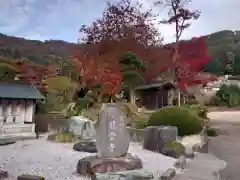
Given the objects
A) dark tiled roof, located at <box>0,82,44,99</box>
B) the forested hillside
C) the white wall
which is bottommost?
the white wall

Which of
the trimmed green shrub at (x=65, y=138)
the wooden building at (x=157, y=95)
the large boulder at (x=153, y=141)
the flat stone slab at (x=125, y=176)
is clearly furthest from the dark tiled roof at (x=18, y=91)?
the wooden building at (x=157, y=95)

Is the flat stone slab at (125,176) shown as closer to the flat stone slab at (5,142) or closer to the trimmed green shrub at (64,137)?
the flat stone slab at (5,142)

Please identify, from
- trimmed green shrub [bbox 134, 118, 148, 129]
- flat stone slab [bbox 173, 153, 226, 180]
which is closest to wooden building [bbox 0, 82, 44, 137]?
trimmed green shrub [bbox 134, 118, 148, 129]

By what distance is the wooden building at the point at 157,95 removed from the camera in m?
Result: 28.2

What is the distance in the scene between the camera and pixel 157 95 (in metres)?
28.5

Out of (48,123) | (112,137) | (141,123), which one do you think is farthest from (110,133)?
(48,123)

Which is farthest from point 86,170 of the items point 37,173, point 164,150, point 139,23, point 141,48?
point 139,23

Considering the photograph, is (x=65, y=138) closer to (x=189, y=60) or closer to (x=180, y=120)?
(x=180, y=120)

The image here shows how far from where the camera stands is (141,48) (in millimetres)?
24234

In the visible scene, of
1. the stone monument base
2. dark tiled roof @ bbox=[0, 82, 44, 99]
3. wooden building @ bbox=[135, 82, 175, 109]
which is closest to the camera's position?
the stone monument base

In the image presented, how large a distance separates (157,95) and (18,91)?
59.6 feet

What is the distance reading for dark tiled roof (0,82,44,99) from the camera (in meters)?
11.4

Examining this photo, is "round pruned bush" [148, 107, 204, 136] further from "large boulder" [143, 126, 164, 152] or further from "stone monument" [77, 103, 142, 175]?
"stone monument" [77, 103, 142, 175]

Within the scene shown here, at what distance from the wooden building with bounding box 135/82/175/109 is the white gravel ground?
57.1ft
